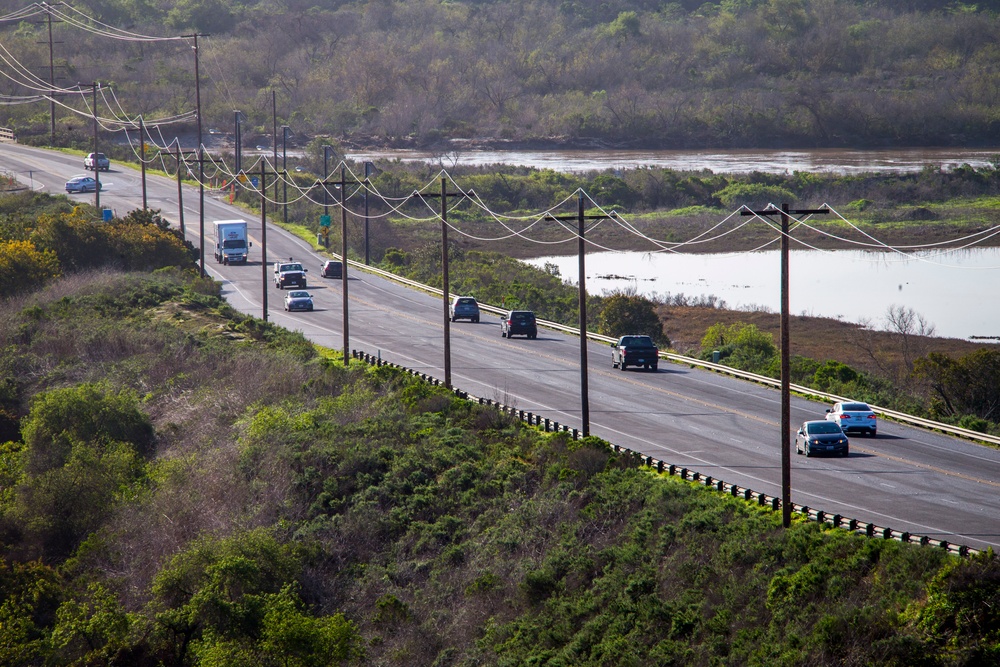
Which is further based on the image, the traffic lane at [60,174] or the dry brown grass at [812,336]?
the traffic lane at [60,174]

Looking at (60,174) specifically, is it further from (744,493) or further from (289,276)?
(744,493)

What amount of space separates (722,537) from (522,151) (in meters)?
143

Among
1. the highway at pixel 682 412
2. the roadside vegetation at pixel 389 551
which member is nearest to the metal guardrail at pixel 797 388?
the highway at pixel 682 412

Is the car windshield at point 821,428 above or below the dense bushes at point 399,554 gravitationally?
above

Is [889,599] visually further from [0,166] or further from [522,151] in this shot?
[522,151]

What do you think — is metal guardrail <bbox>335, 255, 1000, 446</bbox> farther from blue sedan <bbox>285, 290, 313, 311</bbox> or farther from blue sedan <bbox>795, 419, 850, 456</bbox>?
blue sedan <bbox>285, 290, 313, 311</bbox>

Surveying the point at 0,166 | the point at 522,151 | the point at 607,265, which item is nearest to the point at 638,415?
the point at 607,265

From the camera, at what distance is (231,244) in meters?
81.4

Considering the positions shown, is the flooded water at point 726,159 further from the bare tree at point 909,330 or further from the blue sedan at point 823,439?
the blue sedan at point 823,439

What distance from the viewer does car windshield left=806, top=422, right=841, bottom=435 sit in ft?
111

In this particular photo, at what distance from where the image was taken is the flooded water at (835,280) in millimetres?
70250

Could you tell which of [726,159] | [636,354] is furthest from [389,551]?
[726,159]

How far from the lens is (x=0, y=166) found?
107 meters

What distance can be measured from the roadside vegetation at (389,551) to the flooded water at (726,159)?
314ft
